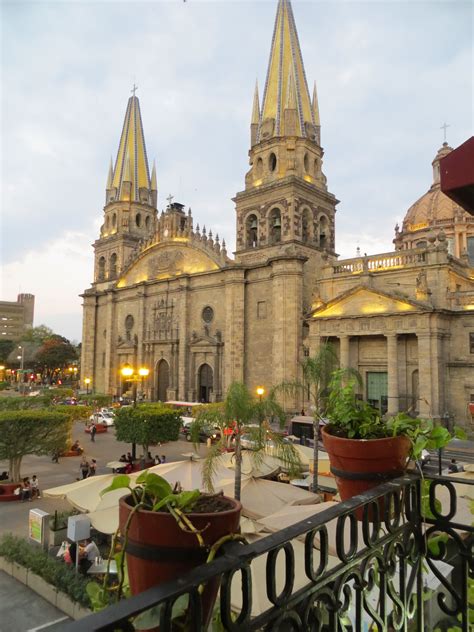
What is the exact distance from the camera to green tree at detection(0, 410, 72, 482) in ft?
59.4

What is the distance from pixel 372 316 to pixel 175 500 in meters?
29.2

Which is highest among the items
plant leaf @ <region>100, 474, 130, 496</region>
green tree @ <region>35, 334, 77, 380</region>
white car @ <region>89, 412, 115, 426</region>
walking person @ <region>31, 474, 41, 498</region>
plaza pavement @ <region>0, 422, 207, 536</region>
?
green tree @ <region>35, 334, 77, 380</region>

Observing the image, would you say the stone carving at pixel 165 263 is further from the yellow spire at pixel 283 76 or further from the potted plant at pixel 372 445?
the potted plant at pixel 372 445

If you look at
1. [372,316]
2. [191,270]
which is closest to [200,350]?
[191,270]

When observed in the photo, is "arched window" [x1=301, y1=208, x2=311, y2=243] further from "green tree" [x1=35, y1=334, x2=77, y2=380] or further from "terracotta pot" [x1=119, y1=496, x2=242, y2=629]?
"green tree" [x1=35, y1=334, x2=77, y2=380]

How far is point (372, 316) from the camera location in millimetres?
29484

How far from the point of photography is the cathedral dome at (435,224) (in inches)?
1724

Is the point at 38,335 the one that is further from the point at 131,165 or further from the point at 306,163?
the point at 306,163

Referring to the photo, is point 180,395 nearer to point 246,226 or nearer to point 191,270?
point 191,270

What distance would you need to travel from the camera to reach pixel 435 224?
4538cm

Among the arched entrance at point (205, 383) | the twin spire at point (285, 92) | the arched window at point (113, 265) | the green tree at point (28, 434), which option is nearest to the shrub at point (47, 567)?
the green tree at point (28, 434)

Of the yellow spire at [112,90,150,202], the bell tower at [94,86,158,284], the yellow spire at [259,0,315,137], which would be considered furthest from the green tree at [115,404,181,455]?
the yellow spire at [112,90,150,202]

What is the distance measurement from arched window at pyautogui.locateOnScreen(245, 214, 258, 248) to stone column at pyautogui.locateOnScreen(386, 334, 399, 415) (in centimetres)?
1546

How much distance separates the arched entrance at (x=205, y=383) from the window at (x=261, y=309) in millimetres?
7438
